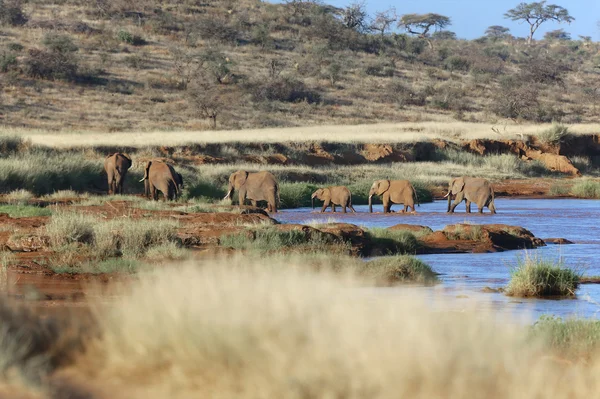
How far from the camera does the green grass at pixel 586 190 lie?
3678cm

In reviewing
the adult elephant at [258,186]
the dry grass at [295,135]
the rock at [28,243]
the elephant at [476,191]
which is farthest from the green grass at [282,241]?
the dry grass at [295,135]

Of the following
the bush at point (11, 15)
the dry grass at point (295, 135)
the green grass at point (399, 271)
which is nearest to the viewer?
the green grass at point (399, 271)

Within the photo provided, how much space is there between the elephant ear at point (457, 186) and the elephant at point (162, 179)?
798 cm

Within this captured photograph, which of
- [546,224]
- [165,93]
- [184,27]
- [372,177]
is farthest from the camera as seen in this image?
[184,27]

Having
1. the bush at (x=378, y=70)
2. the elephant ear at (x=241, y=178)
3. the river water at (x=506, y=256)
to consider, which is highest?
the bush at (x=378, y=70)

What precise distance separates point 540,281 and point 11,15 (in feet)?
222

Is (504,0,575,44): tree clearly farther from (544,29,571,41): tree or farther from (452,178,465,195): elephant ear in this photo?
(452,178,465,195): elephant ear

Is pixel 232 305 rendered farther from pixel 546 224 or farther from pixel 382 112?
pixel 382 112

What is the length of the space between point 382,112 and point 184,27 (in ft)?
Answer: 76.2

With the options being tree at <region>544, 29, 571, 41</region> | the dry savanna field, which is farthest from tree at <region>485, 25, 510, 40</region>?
the dry savanna field

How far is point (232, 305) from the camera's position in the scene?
746 centimetres

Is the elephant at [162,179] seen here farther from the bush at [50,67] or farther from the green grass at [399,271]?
the bush at [50,67]

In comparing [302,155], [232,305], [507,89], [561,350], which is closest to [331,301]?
[232,305]

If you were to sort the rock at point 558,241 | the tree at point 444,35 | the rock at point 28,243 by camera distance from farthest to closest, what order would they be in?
the tree at point 444,35, the rock at point 558,241, the rock at point 28,243
